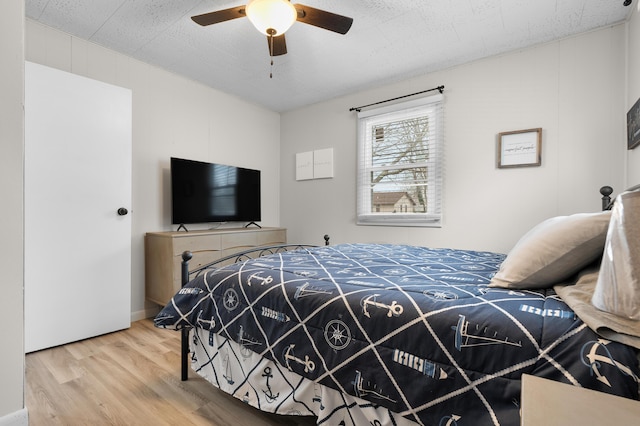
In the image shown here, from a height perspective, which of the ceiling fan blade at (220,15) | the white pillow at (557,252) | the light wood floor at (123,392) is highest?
the ceiling fan blade at (220,15)

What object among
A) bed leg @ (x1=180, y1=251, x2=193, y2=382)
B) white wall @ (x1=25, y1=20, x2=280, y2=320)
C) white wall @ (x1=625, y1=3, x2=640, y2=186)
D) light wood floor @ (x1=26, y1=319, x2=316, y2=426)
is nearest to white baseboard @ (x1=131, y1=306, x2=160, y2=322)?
white wall @ (x1=25, y1=20, x2=280, y2=320)

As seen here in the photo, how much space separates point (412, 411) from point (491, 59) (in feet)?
10.2

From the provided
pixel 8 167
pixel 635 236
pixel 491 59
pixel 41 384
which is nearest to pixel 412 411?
pixel 635 236

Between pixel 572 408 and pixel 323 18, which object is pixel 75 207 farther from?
pixel 572 408

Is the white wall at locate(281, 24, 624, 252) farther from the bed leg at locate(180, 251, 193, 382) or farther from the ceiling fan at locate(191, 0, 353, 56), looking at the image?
the bed leg at locate(180, 251, 193, 382)

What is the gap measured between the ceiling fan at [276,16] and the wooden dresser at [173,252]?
1826mm

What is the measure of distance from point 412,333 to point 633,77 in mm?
2667

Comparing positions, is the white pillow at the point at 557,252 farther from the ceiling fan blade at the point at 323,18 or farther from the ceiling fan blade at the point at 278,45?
the ceiling fan blade at the point at 278,45

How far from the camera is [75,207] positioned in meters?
2.46

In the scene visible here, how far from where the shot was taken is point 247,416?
1564 millimetres

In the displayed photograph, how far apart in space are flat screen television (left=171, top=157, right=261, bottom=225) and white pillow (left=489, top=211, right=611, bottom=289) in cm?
290

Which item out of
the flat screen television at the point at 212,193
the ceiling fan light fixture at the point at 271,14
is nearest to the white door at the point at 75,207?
the flat screen television at the point at 212,193

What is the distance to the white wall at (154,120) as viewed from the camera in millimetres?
2631

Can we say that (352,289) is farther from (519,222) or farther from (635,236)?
(519,222)
